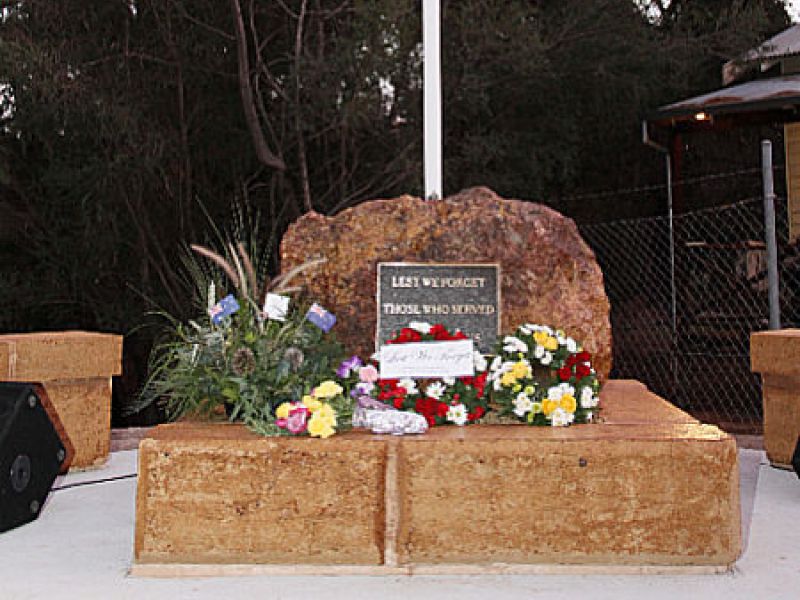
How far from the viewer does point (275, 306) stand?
3467 millimetres

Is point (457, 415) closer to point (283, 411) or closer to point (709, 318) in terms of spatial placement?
point (283, 411)

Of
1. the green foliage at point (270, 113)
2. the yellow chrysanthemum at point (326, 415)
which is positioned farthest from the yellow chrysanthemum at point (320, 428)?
the green foliage at point (270, 113)

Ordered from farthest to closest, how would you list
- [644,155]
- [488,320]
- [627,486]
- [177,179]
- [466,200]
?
1. [644,155]
2. [177,179]
3. [466,200]
4. [488,320]
5. [627,486]

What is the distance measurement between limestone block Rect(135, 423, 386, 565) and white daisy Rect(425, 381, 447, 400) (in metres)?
0.45

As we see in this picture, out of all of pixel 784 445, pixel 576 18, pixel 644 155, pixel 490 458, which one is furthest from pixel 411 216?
pixel 644 155

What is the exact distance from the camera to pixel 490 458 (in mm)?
2863

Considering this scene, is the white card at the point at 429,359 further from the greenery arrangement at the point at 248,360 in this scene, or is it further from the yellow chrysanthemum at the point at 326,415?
the yellow chrysanthemum at the point at 326,415

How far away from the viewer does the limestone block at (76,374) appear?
442 centimetres

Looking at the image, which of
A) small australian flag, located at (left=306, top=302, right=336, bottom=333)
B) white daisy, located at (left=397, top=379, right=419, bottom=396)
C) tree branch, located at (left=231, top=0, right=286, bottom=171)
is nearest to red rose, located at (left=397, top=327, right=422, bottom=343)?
white daisy, located at (left=397, top=379, right=419, bottom=396)

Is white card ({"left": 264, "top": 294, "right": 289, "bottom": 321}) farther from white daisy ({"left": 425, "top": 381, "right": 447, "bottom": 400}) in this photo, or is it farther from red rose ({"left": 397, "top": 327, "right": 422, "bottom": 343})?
white daisy ({"left": 425, "top": 381, "right": 447, "bottom": 400})

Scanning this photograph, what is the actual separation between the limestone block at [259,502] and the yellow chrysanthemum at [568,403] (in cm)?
71

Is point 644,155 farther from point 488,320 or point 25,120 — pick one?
point 488,320

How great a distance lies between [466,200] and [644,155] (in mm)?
7990

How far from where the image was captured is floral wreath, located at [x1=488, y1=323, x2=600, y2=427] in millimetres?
3188
